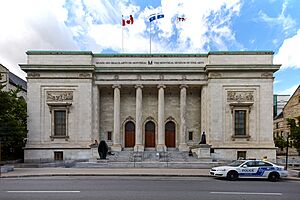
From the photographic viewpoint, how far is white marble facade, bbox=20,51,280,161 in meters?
44.2

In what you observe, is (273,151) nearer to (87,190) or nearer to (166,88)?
(166,88)

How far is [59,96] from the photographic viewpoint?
147ft

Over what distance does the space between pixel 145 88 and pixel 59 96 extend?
10080 mm

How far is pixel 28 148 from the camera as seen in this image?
44.2m

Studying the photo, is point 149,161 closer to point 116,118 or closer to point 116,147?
point 116,147

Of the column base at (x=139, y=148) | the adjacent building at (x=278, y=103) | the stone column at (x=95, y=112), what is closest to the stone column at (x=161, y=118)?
the column base at (x=139, y=148)

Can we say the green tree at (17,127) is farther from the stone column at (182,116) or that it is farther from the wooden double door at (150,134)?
the stone column at (182,116)

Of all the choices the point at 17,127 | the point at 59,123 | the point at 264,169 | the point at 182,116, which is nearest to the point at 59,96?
the point at 59,123

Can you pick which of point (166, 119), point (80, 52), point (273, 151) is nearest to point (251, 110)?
point (273, 151)

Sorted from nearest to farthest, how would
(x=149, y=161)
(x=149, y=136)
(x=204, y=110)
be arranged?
(x=149, y=161), (x=204, y=110), (x=149, y=136)

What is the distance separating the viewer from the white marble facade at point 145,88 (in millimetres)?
44156

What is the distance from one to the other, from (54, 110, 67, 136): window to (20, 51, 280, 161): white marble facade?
0.51 meters

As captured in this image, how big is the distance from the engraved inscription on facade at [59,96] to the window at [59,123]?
1398 mm

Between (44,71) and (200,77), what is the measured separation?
1798cm
